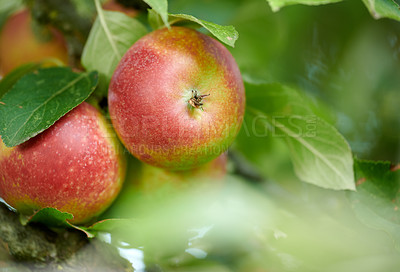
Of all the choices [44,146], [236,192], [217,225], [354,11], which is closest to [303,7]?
[354,11]

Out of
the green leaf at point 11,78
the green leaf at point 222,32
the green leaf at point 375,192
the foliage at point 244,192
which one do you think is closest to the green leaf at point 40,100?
the foliage at point 244,192

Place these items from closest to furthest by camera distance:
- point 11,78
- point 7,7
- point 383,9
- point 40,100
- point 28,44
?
1. point 383,9
2. point 40,100
3. point 11,78
4. point 28,44
5. point 7,7

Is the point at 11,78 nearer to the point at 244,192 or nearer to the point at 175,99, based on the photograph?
the point at 175,99

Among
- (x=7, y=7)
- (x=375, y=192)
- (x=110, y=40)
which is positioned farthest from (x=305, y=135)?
(x=7, y=7)

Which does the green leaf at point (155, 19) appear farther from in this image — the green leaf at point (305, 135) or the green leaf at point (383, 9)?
the green leaf at point (383, 9)

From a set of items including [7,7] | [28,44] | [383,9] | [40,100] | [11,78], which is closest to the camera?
[383,9]

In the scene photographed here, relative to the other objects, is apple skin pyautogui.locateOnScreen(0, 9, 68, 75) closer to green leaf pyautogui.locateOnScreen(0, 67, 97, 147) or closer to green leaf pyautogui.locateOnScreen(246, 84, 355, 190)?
green leaf pyautogui.locateOnScreen(0, 67, 97, 147)

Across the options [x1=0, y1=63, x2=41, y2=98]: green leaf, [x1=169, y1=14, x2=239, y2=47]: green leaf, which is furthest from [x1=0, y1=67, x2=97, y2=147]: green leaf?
[x1=169, y1=14, x2=239, y2=47]: green leaf

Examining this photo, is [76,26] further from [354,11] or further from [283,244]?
[354,11]
